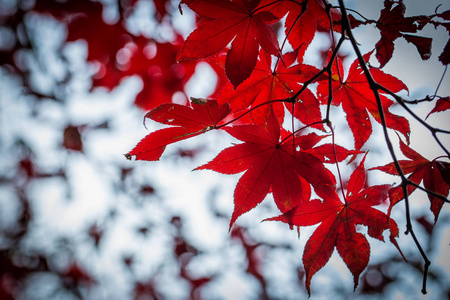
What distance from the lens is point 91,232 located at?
3178 millimetres

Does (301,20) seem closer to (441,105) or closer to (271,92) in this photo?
(271,92)

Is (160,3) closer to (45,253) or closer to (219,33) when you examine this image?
(219,33)

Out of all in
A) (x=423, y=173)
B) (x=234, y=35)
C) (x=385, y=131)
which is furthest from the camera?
(x=423, y=173)

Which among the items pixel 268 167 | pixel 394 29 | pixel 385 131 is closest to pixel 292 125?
pixel 268 167

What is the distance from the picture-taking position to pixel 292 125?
69 centimetres

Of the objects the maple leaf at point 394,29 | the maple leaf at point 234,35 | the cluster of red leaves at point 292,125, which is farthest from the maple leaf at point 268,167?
the maple leaf at point 394,29

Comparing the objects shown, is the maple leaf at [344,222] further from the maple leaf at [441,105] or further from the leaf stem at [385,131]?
the maple leaf at [441,105]

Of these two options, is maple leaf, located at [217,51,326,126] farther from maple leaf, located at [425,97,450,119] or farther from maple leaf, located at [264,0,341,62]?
maple leaf, located at [425,97,450,119]

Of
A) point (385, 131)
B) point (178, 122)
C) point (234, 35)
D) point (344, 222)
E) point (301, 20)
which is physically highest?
point (301, 20)

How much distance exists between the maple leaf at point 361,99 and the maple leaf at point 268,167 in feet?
0.56

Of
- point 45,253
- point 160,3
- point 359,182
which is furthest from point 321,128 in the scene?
point 45,253

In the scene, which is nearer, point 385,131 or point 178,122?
point 385,131

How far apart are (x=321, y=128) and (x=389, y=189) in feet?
0.74

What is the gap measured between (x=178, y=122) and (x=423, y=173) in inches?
28.0
